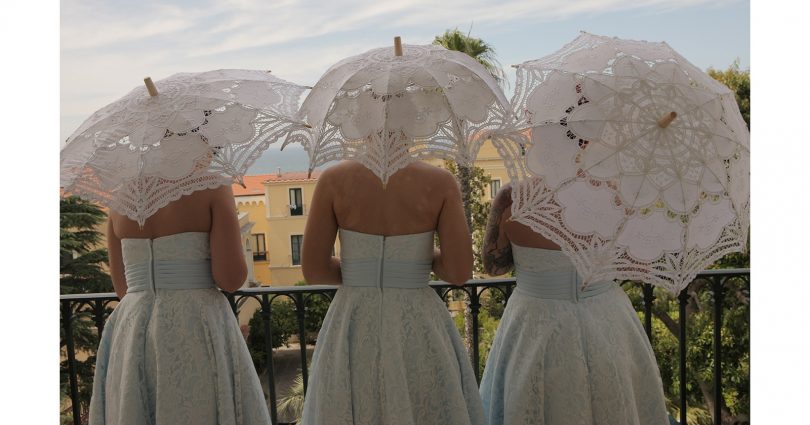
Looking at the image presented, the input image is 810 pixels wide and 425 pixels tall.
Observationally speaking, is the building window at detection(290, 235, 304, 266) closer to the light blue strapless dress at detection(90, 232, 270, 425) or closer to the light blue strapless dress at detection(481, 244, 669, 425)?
the light blue strapless dress at detection(90, 232, 270, 425)

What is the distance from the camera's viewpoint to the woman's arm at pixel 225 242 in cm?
212

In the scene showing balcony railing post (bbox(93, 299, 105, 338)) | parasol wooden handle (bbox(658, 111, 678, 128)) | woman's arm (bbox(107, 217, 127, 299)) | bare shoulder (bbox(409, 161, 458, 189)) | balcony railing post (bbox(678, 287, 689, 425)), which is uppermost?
parasol wooden handle (bbox(658, 111, 678, 128))

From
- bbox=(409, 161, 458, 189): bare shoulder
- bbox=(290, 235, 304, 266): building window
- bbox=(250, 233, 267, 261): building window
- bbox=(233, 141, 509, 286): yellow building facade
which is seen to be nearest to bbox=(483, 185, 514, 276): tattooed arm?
bbox=(409, 161, 458, 189): bare shoulder

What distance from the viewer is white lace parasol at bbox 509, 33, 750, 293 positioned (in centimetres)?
172

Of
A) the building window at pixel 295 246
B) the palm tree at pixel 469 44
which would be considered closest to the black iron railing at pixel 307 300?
the palm tree at pixel 469 44

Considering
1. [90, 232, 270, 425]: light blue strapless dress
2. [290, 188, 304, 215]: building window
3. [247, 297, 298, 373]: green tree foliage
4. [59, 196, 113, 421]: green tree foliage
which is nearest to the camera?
[90, 232, 270, 425]: light blue strapless dress

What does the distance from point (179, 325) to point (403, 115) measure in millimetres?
1044

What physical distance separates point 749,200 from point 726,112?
28cm

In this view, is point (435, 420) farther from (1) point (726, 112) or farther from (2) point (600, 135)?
(1) point (726, 112)

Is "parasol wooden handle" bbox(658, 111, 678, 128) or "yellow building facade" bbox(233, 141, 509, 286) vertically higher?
"parasol wooden handle" bbox(658, 111, 678, 128)

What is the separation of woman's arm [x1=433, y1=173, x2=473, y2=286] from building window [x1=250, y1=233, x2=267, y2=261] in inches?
918

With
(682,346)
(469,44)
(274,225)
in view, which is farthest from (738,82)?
(274,225)

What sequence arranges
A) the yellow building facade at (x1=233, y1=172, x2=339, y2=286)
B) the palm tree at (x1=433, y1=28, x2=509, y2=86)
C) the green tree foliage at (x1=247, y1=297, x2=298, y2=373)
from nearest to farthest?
the palm tree at (x1=433, y1=28, x2=509, y2=86) → the yellow building facade at (x1=233, y1=172, x2=339, y2=286) → the green tree foliage at (x1=247, y1=297, x2=298, y2=373)

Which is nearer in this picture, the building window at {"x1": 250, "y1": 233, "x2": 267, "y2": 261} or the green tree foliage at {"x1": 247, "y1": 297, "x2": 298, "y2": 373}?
the building window at {"x1": 250, "y1": 233, "x2": 267, "y2": 261}
